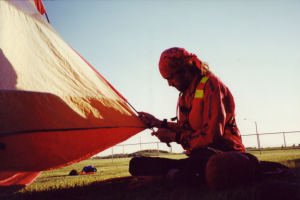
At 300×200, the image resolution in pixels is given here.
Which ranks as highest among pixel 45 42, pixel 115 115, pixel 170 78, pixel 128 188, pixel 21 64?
pixel 45 42

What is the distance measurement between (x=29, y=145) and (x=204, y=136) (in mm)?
1500

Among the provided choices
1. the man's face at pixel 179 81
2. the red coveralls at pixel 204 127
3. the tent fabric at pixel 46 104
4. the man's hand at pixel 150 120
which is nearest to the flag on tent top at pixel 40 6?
the tent fabric at pixel 46 104

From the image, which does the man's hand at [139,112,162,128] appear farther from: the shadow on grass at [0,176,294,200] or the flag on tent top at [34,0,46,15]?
A: the flag on tent top at [34,0,46,15]

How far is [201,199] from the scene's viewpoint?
1.38 m

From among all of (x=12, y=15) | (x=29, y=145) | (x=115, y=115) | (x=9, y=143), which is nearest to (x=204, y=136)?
(x=115, y=115)

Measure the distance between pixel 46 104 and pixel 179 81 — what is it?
1.27 metres

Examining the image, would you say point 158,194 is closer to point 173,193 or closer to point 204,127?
point 173,193

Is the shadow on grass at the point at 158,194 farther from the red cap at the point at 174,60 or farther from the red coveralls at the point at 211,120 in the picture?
the red cap at the point at 174,60

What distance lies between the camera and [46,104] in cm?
216

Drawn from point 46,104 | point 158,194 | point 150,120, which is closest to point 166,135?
point 150,120

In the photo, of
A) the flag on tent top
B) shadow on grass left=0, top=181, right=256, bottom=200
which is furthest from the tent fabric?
the flag on tent top

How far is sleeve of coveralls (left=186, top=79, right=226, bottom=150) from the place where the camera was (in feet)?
5.58

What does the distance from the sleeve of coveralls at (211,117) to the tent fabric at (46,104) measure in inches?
34.6

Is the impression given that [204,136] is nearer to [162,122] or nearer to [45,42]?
[162,122]
